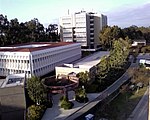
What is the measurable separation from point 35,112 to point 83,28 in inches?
1947

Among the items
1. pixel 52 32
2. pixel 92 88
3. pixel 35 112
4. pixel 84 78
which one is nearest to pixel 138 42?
pixel 52 32

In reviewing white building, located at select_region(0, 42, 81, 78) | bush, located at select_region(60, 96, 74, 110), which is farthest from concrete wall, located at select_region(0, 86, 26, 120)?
white building, located at select_region(0, 42, 81, 78)

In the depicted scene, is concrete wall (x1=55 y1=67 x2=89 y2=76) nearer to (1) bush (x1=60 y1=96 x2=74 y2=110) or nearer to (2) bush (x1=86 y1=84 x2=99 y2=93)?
(2) bush (x1=86 y1=84 x2=99 y2=93)

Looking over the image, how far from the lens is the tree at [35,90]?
27.8 meters

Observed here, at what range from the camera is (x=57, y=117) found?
2597 cm

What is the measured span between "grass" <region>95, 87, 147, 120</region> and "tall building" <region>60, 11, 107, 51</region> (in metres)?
38.3

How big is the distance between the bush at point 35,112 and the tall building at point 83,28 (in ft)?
148

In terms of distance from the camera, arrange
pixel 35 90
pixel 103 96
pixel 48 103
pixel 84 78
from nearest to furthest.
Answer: pixel 35 90, pixel 48 103, pixel 103 96, pixel 84 78

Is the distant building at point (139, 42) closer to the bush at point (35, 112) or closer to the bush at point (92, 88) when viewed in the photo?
the bush at point (92, 88)

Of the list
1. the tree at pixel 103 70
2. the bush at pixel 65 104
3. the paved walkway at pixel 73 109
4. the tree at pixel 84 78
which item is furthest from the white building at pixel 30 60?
the bush at pixel 65 104

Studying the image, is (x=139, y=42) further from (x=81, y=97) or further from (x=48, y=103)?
(x=48, y=103)

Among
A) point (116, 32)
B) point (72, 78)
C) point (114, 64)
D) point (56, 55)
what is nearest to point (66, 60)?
point (56, 55)

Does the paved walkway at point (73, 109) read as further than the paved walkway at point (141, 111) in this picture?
Yes

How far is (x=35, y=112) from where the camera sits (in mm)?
25578
